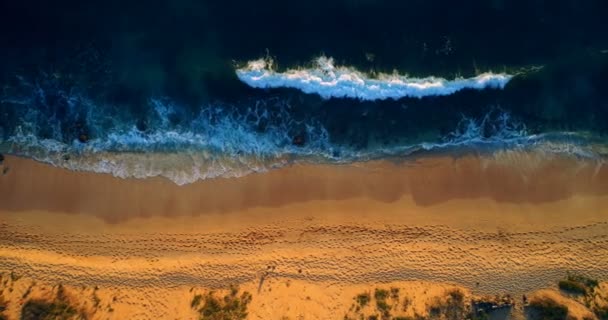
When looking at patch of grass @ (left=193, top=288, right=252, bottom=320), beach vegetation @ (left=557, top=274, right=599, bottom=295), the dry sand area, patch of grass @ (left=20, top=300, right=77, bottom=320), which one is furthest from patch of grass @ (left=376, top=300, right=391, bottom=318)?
patch of grass @ (left=20, top=300, right=77, bottom=320)

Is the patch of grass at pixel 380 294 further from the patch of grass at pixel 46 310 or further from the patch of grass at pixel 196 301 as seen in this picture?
the patch of grass at pixel 46 310

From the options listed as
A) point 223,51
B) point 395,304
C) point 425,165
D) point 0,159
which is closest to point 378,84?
point 425,165

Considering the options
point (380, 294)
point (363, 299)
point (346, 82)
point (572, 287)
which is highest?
point (346, 82)

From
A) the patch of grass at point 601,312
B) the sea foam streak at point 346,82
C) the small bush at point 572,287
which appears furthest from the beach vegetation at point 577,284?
the sea foam streak at point 346,82

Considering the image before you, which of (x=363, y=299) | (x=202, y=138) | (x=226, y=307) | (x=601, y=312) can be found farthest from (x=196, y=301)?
(x=601, y=312)

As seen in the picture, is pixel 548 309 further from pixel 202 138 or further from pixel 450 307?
pixel 202 138
